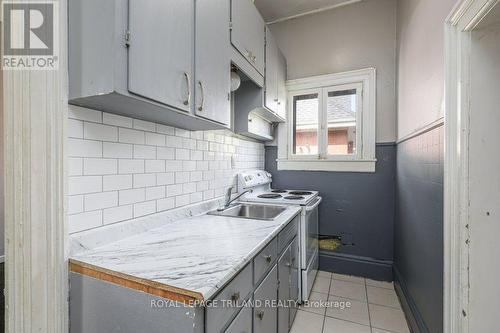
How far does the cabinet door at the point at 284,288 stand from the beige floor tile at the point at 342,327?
A: 373 mm

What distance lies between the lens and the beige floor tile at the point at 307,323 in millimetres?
1810

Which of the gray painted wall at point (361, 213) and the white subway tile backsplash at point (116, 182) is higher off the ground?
the white subway tile backsplash at point (116, 182)

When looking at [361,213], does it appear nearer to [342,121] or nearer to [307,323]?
[342,121]

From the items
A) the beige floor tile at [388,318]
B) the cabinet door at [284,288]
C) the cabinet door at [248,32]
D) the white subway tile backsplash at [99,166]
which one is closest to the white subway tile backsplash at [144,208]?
the white subway tile backsplash at [99,166]

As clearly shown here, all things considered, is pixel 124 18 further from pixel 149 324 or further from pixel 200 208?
pixel 200 208

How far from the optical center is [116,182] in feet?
3.85

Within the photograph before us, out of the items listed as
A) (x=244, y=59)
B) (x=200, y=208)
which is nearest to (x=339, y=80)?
(x=244, y=59)

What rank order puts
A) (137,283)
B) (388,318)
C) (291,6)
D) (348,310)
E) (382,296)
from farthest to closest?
(291,6) → (382,296) → (348,310) → (388,318) → (137,283)

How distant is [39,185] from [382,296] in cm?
267

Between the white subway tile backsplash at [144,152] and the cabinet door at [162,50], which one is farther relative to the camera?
the white subway tile backsplash at [144,152]

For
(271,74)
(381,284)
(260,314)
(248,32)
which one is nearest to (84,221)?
(260,314)

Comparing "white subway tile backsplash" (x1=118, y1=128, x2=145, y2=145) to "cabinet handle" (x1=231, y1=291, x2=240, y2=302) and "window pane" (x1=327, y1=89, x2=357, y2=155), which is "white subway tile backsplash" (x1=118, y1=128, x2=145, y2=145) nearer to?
"cabinet handle" (x1=231, y1=291, x2=240, y2=302)

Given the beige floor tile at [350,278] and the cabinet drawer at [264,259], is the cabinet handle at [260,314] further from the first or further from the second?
the beige floor tile at [350,278]

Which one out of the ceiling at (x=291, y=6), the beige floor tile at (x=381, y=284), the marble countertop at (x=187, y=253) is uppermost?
the ceiling at (x=291, y=6)
